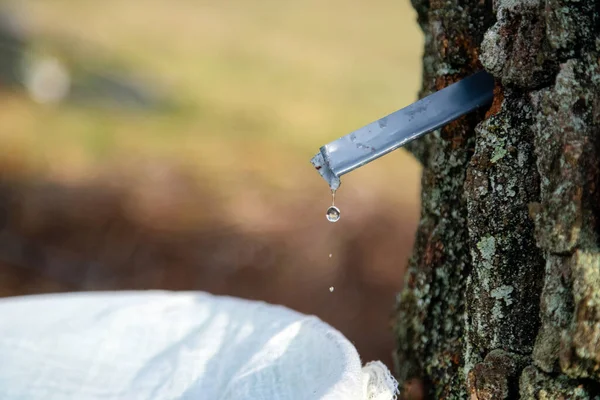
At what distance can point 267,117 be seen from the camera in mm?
5492

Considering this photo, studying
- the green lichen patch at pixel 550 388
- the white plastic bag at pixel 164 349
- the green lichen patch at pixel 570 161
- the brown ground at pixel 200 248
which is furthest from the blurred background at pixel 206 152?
the green lichen patch at pixel 570 161

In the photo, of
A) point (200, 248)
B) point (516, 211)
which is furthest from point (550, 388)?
point (200, 248)

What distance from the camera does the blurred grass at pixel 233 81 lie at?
4633mm

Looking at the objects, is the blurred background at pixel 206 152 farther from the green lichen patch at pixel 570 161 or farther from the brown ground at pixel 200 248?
the green lichen patch at pixel 570 161

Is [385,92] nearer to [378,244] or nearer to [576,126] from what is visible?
[378,244]

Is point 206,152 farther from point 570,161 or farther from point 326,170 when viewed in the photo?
point 570,161

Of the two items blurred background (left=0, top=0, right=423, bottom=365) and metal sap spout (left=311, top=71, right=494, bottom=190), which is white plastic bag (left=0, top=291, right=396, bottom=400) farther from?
blurred background (left=0, top=0, right=423, bottom=365)

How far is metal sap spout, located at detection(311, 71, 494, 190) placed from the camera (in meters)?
1.07

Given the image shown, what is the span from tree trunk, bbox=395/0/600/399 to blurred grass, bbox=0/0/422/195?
301 cm

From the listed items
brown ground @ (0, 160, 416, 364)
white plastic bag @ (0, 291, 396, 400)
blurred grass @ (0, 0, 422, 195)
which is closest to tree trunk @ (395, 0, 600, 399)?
white plastic bag @ (0, 291, 396, 400)

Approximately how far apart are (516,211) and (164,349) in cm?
83

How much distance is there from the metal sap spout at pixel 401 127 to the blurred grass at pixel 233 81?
3151 millimetres

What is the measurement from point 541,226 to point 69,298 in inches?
43.6

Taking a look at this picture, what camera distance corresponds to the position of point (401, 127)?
3.59 feet
